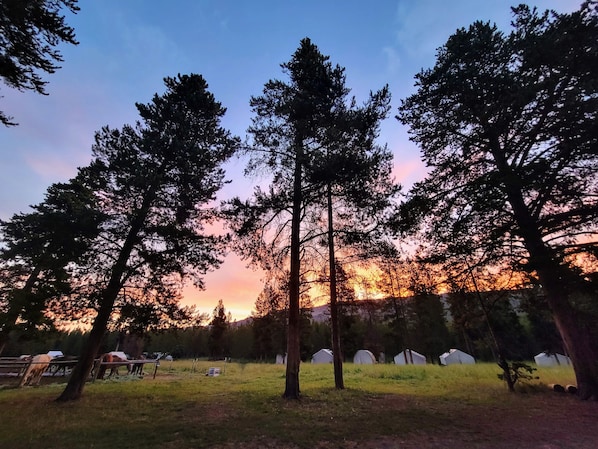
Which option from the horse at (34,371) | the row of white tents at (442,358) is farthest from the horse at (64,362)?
the row of white tents at (442,358)

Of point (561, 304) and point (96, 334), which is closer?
point (561, 304)

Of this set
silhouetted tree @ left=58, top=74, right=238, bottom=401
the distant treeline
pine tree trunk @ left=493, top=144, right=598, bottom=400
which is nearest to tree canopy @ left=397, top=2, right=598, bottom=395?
pine tree trunk @ left=493, top=144, right=598, bottom=400

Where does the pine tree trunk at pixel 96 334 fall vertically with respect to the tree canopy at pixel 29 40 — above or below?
below

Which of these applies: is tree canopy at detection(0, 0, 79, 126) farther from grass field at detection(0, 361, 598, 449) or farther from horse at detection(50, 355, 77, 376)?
horse at detection(50, 355, 77, 376)

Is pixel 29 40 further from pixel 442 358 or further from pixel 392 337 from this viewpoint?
pixel 392 337

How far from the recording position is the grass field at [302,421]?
562 cm

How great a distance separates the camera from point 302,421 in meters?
7.19

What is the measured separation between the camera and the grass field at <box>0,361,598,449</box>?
18.4ft

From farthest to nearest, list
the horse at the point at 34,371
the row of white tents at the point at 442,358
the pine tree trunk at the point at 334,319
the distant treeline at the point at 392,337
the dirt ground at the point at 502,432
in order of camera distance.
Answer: the distant treeline at the point at 392,337 < the row of white tents at the point at 442,358 < the horse at the point at 34,371 < the pine tree trunk at the point at 334,319 < the dirt ground at the point at 502,432

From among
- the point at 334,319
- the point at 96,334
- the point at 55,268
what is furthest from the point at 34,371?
the point at 334,319

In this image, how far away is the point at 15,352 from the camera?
50.0 metres

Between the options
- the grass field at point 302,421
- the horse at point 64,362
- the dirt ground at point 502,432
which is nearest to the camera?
the dirt ground at point 502,432

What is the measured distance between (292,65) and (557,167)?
36.5ft

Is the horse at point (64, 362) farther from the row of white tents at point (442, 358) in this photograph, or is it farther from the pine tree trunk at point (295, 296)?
the row of white tents at point (442, 358)
